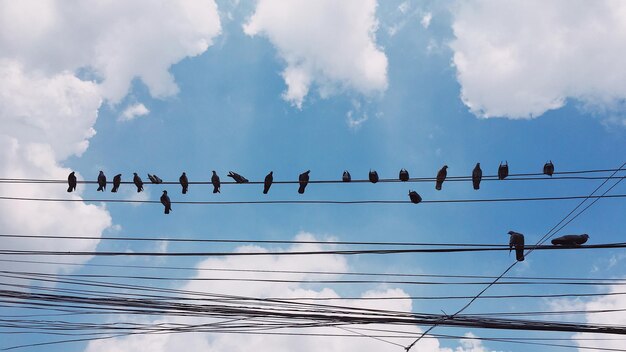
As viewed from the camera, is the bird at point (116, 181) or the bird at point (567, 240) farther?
the bird at point (116, 181)

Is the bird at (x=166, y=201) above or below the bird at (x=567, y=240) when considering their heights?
above

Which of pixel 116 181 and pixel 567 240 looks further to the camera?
pixel 116 181

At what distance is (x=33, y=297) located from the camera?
8445 millimetres

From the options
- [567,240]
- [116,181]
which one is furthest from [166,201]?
[567,240]

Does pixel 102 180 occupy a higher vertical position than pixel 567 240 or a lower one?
higher

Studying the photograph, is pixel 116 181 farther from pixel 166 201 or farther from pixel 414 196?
pixel 414 196

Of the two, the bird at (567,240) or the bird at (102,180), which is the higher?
the bird at (102,180)

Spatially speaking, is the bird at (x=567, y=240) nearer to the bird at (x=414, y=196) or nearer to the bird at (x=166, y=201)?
the bird at (x=414, y=196)

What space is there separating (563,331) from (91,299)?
673cm

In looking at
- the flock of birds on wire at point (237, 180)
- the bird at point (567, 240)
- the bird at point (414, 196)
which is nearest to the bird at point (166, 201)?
the flock of birds on wire at point (237, 180)

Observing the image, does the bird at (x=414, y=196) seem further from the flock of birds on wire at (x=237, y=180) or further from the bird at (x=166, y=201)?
the bird at (x=166, y=201)

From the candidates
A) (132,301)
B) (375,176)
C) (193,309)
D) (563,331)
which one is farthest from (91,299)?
(375,176)

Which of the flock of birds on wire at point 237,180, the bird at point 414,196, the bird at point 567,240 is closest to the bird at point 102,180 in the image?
the flock of birds on wire at point 237,180

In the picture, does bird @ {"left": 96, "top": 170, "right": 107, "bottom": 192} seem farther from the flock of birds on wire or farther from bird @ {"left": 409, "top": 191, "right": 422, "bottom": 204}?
bird @ {"left": 409, "top": 191, "right": 422, "bottom": 204}
